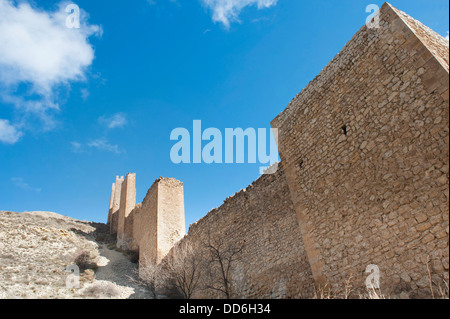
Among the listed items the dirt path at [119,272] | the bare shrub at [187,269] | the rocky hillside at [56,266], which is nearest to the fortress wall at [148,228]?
the dirt path at [119,272]

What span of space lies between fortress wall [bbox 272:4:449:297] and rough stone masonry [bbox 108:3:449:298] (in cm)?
2

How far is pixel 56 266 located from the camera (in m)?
16.1

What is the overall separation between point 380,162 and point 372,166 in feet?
0.61

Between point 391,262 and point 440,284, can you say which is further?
point 391,262

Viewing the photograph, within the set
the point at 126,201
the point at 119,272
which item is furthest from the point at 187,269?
the point at 126,201

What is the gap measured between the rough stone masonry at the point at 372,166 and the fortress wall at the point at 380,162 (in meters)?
0.02

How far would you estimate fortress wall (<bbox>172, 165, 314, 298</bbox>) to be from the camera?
845 centimetres

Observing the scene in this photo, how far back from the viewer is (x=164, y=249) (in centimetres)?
1694

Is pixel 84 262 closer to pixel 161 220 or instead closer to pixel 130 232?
pixel 161 220

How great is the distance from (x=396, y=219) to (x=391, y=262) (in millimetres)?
730

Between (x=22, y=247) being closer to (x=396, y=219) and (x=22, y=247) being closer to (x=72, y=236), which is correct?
(x=72, y=236)
